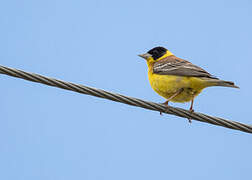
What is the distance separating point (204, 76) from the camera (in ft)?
23.3

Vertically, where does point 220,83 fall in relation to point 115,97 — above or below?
above

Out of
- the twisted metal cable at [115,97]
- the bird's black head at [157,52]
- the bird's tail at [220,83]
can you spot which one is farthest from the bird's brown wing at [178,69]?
the twisted metal cable at [115,97]

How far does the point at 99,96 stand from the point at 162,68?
3195 millimetres

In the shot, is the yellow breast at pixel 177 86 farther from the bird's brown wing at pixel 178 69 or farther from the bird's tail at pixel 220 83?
the bird's tail at pixel 220 83

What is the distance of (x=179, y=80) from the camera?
7.41 metres

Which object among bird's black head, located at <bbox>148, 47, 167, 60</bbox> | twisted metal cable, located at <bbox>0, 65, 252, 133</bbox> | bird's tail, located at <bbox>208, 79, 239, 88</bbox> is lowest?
twisted metal cable, located at <bbox>0, 65, 252, 133</bbox>

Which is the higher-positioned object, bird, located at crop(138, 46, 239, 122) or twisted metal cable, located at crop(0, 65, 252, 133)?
bird, located at crop(138, 46, 239, 122)

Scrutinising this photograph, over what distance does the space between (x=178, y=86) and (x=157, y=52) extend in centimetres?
245

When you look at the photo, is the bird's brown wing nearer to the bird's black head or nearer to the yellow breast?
the yellow breast

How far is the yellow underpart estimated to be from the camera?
723 centimetres

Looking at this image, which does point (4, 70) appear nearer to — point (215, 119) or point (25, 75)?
point (25, 75)

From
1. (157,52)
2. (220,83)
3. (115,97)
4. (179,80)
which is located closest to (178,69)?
(179,80)

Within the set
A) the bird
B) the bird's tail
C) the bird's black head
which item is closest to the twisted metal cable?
the bird's tail

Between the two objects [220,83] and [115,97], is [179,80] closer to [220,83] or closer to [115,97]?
[220,83]
